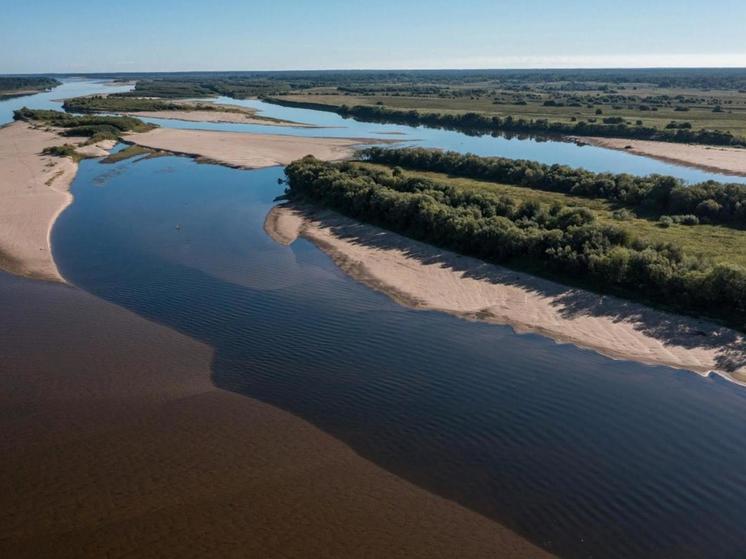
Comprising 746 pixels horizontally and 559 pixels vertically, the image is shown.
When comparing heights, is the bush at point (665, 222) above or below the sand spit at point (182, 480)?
above

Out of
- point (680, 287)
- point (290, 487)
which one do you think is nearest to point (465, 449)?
point (290, 487)

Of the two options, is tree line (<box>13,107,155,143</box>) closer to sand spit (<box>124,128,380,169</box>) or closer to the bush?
sand spit (<box>124,128,380,169</box>)

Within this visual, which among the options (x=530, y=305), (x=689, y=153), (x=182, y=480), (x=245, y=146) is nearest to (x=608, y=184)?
(x=530, y=305)

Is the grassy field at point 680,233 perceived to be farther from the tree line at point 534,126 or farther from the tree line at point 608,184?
the tree line at point 534,126

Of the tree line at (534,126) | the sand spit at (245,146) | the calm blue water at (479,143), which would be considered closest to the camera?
the calm blue water at (479,143)

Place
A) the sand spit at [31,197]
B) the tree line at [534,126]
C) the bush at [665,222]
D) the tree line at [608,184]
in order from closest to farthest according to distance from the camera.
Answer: the sand spit at [31,197]
the bush at [665,222]
the tree line at [608,184]
the tree line at [534,126]

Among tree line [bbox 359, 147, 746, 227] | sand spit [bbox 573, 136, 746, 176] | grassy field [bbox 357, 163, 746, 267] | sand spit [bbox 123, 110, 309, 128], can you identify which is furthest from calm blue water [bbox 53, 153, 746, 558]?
sand spit [bbox 123, 110, 309, 128]

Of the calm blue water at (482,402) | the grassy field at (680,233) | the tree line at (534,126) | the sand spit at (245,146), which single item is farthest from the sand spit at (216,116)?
the calm blue water at (482,402)
